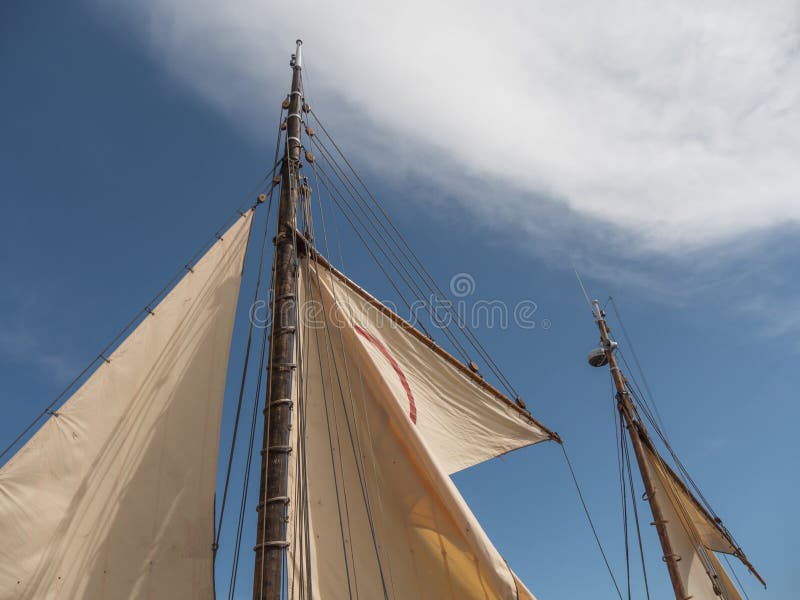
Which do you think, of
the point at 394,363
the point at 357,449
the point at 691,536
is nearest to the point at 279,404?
the point at 357,449

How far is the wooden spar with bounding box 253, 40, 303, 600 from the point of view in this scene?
7547 millimetres

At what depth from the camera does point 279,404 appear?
880 centimetres

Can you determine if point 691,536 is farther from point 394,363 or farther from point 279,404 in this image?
point 279,404

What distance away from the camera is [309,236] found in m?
11.4

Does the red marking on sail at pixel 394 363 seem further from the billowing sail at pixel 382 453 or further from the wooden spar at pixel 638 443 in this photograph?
the wooden spar at pixel 638 443

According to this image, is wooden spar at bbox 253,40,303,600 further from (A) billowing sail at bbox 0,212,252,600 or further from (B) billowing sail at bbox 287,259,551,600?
(A) billowing sail at bbox 0,212,252,600

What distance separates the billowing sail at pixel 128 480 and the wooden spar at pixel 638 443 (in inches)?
595

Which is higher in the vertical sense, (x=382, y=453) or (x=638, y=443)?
(x=638, y=443)

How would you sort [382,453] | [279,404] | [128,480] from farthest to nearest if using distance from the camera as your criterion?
[382,453] → [279,404] → [128,480]

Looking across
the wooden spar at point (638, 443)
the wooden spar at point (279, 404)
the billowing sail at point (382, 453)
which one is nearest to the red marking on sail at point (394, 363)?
the billowing sail at point (382, 453)

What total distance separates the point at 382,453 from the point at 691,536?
16480 mm

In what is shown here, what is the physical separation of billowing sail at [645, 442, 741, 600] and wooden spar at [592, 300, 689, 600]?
0.64 meters

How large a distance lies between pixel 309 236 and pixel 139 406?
4556 mm

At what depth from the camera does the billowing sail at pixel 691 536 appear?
64.1 ft
